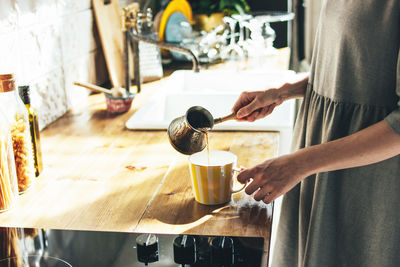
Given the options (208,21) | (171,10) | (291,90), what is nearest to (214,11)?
(208,21)

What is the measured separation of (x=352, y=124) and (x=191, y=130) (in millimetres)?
358

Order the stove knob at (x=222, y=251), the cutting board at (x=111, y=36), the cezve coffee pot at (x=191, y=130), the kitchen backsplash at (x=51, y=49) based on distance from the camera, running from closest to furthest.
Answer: the stove knob at (x=222, y=251) → the cezve coffee pot at (x=191, y=130) → the kitchen backsplash at (x=51, y=49) → the cutting board at (x=111, y=36)

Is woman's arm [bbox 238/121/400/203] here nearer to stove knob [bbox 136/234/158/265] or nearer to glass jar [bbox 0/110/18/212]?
stove knob [bbox 136/234/158/265]

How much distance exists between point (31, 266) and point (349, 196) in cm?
69

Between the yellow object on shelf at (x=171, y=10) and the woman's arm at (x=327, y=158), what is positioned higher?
the yellow object on shelf at (x=171, y=10)

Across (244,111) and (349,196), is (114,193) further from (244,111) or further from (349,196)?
(349,196)

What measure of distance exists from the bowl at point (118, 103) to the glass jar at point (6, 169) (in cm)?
73

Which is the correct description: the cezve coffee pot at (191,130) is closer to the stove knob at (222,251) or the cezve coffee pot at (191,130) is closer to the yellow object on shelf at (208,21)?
the stove knob at (222,251)

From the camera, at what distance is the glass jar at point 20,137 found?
1.10m

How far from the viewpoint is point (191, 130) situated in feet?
3.55

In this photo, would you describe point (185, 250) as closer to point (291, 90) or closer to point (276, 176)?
point (276, 176)

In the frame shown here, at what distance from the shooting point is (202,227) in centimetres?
97

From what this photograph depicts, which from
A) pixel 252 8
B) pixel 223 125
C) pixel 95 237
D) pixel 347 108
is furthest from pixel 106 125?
pixel 252 8

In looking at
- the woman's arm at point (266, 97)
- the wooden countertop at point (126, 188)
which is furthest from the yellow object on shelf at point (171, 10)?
the woman's arm at point (266, 97)
